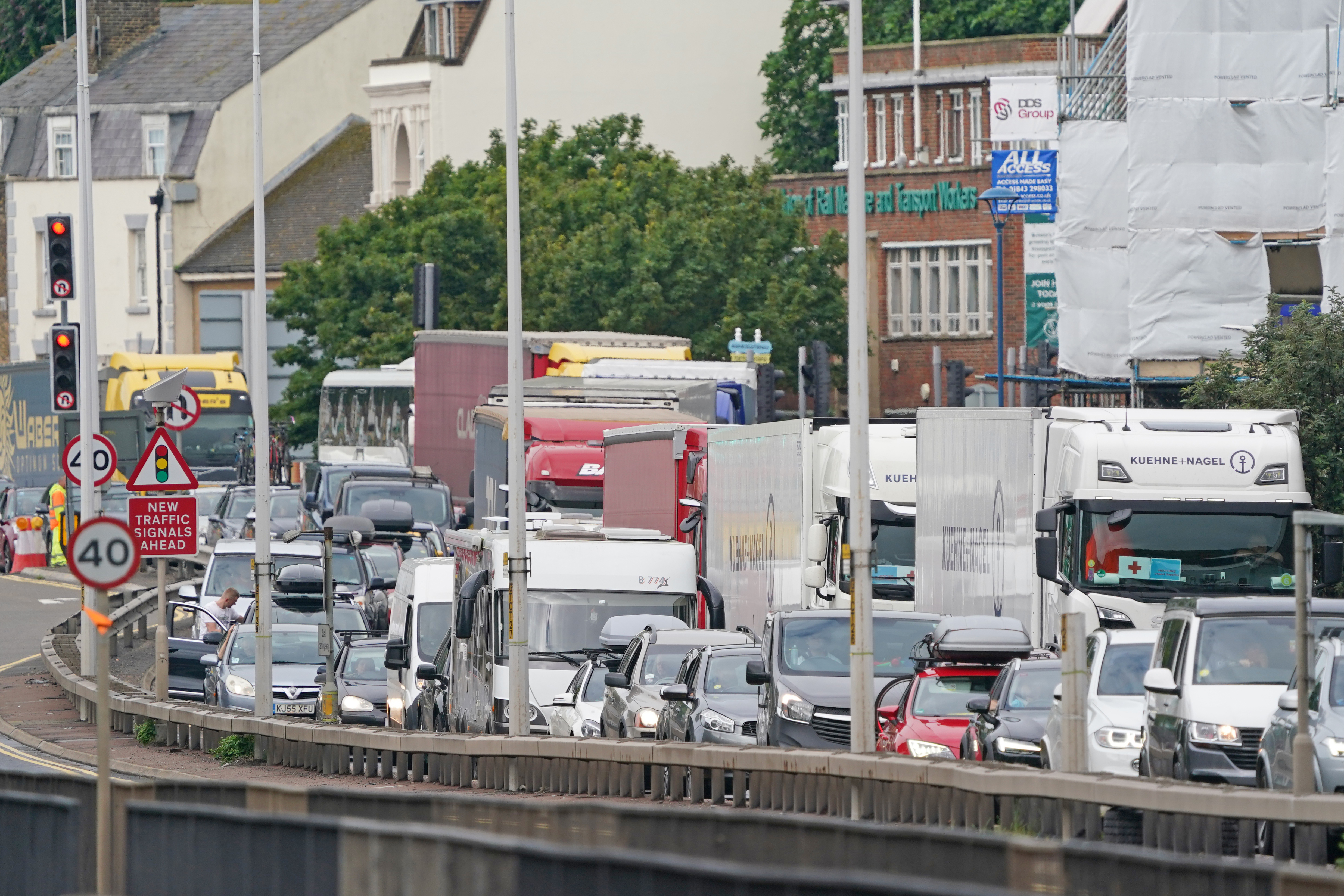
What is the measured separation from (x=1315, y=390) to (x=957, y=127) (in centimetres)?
4257

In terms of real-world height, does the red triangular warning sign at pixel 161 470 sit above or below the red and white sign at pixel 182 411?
below

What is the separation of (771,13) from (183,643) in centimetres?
5472

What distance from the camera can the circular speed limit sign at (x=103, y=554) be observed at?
13.2 meters

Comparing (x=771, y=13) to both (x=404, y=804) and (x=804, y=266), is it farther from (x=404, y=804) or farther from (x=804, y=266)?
(x=404, y=804)

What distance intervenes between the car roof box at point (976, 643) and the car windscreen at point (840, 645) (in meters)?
0.56

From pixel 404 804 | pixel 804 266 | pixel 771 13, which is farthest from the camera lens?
pixel 771 13

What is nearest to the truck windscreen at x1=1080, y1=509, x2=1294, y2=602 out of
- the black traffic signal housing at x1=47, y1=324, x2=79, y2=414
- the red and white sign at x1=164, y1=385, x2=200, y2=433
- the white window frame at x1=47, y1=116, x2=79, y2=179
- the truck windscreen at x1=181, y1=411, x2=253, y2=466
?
the red and white sign at x1=164, y1=385, x2=200, y2=433

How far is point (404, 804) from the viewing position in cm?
1052

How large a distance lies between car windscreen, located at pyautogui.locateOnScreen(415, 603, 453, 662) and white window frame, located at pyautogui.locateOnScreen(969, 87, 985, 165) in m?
43.8

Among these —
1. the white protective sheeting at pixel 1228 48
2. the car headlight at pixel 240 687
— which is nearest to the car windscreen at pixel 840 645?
the car headlight at pixel 240 687

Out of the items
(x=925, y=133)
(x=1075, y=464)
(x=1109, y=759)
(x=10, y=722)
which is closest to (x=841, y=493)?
(x=1075, y=464)

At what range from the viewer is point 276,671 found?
29125 millimetres

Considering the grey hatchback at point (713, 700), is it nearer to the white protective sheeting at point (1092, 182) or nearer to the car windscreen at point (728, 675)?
the car windscreen at point (728, 675)

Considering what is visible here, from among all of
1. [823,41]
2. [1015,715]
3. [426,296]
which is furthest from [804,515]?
[823,41]
